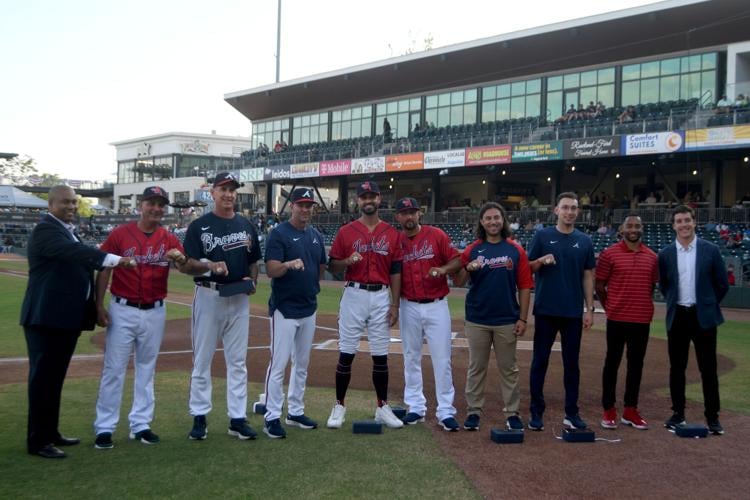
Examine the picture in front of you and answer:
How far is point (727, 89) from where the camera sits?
27.6m

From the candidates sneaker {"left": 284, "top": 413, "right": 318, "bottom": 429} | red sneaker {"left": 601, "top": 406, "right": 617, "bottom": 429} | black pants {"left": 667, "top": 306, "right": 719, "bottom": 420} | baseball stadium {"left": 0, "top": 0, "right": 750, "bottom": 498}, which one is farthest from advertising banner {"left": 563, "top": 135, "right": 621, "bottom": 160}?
sneaker {"left": 284, "top": 413, "right": 318, "bottom": 429}

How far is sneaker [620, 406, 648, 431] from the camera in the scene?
6.45 meters

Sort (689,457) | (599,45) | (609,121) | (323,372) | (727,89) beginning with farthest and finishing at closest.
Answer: (599,45) < (609,121) < (727,89) < (323,372) < (689,457)

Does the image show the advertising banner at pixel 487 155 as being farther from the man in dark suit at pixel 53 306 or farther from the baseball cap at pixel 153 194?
the man in dark suit at pixel 53 306

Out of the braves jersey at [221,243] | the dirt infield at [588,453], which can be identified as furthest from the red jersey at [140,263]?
the dirt infield at [588,453]

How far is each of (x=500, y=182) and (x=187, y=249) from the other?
35627 millimetres

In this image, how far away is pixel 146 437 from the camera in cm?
560

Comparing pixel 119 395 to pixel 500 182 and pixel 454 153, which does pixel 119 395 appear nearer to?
pixel 454 153

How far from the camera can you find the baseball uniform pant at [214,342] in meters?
5.84

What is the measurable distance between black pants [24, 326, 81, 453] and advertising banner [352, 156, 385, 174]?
32452 mm

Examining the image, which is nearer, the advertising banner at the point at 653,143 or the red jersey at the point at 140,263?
the red jersey at the point at 140,263

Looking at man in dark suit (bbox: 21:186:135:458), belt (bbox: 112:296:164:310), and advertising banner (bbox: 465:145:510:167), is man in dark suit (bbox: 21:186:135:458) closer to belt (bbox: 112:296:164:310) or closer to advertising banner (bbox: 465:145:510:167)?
belt (bbox: 112:296:164:310)

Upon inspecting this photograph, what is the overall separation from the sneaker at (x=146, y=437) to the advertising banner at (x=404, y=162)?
31.1m

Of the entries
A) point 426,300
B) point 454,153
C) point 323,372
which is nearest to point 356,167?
point 454,153
